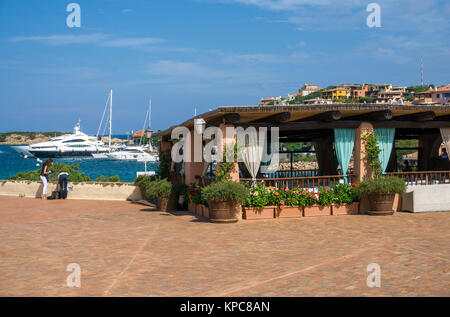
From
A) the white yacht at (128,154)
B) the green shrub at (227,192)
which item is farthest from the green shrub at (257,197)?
the white yacht at (128,154)

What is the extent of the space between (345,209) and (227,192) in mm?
3818

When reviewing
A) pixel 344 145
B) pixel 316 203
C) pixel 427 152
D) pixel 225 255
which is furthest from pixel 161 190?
pixel 427 152

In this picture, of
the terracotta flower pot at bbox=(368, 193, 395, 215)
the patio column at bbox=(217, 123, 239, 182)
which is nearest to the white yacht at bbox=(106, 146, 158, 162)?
the patio column at bbox=(217, 123, 239, 182)

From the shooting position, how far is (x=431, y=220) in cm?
1159

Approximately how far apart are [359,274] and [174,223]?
6.10 meters

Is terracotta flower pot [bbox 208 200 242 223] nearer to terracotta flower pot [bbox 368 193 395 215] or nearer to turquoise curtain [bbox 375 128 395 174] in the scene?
terracotta flower pot [bbox 368 193 395 215]

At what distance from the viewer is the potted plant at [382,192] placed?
12.3 metres

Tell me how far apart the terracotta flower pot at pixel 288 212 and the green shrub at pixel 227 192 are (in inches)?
47.5

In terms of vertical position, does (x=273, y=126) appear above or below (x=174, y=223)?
above

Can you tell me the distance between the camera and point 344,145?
13328 mm

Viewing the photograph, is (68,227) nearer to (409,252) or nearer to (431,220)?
(409,252)

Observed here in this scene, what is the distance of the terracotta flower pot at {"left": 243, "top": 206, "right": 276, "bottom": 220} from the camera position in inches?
468
